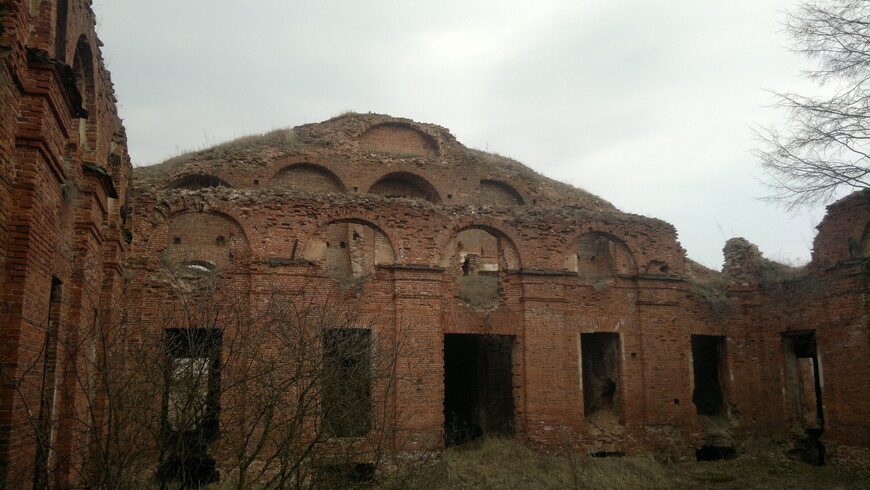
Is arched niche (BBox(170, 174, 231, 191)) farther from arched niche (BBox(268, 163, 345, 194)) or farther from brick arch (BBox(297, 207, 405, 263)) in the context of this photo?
brick arch (BBox(297, 207, 405, 263))

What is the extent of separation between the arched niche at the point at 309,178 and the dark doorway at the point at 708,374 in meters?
11.2

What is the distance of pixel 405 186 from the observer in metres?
22.8

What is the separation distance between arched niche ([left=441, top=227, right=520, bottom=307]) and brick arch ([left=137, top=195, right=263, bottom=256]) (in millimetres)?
4103

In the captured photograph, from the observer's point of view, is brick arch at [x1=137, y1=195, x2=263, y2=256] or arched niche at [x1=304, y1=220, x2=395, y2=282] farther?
arched niche at [x1=304, y1=220, x2=395, y2=282]

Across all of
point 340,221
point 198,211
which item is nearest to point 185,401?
point 198,211

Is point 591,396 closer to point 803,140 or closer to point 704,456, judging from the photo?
point 704,456

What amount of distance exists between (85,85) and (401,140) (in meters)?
14.5

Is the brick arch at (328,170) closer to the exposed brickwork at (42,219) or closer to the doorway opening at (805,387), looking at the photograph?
the exposed brickwork at (42,219)

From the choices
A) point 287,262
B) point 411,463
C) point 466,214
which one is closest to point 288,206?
point 287,262

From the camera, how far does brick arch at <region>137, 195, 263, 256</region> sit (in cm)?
1302

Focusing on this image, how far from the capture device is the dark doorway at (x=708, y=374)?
16.9m

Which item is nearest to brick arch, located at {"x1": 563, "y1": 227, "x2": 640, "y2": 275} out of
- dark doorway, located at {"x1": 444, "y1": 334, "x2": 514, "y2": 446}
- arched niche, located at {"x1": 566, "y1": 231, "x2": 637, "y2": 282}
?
arched niche, located at {"x1": 566, "y1": 231, "x2": 637, "y2": 282}

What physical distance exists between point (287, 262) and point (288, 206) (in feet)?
3.89

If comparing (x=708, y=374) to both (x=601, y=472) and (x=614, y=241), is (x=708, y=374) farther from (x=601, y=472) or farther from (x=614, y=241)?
(x=601, y=472)
